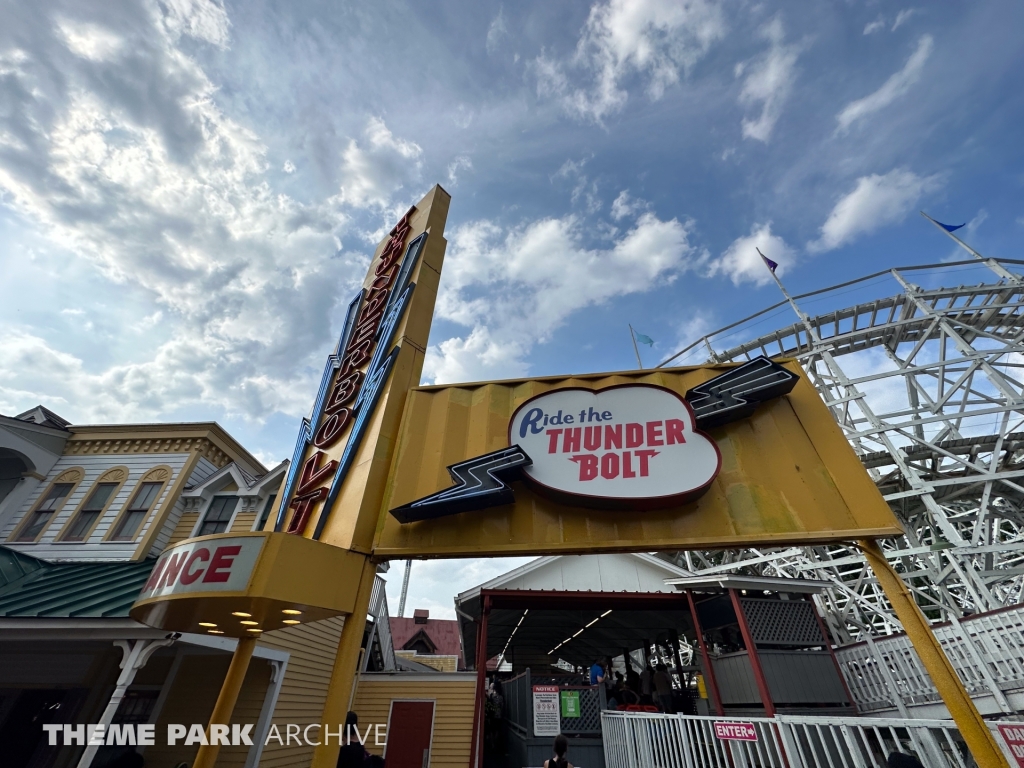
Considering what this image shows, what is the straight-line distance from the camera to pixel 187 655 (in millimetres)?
11125

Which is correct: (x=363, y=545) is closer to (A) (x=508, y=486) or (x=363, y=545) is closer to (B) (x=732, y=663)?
(A) (x=508, y=486)

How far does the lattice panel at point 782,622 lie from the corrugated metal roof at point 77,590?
1368 centimetres

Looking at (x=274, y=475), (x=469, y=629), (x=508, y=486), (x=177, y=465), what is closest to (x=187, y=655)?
(x=274, y=475)

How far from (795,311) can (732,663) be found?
15330mm

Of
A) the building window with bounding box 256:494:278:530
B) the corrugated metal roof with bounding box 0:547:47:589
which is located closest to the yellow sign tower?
the building window with bounding box 256:494:278:530

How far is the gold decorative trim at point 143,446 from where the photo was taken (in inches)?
572

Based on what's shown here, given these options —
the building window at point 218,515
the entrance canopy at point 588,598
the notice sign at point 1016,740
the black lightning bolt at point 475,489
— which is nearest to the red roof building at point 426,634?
the entrance canopy at point 588,598

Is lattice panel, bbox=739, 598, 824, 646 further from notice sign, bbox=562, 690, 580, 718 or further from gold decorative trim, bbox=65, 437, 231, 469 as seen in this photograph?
gold decorative trim, bbox=65, 437, 231, 469

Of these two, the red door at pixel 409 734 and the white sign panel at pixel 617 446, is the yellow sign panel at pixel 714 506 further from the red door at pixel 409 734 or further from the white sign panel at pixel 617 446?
the red door at pixel 409 734

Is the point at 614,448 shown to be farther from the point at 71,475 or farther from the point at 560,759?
the point at 71,475

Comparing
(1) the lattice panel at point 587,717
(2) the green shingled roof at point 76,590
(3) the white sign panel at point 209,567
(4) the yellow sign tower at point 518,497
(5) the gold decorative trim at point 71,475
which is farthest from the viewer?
(5) the gold decorative trim at point 71,475

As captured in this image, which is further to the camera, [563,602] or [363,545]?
[563,602]

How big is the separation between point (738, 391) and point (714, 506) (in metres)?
1.63

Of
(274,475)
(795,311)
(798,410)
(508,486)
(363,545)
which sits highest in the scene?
(795,311)
